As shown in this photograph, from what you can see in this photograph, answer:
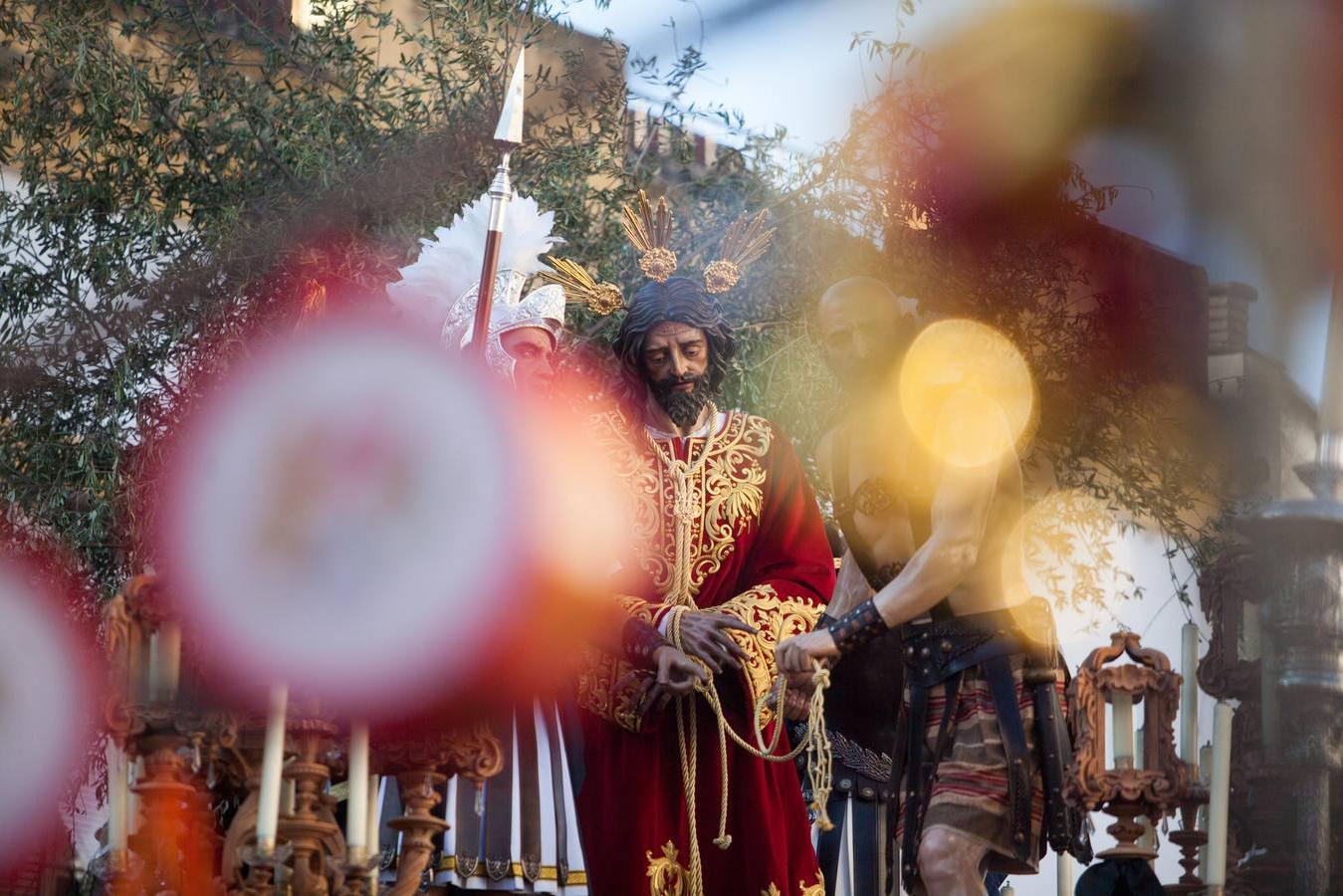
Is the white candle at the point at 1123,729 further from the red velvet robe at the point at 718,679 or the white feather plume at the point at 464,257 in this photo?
the white feather plume at the point at 464,257

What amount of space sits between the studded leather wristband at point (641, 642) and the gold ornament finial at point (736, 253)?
3.87ft

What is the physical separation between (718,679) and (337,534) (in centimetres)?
231

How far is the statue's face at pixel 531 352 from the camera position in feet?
23.5

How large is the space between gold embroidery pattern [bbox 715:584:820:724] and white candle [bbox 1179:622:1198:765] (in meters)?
1.09

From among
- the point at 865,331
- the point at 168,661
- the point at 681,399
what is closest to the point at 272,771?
the point at 168,661

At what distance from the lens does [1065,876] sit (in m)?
6.03

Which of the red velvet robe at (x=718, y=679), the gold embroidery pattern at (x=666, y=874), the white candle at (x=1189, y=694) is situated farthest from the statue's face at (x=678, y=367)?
the white candle at (x=1189, y=694)

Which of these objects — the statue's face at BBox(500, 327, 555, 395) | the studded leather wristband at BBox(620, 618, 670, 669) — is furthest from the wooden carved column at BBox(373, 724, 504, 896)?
the statue's face at BBox(500, 327, 555, 395)

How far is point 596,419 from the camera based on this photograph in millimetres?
6406

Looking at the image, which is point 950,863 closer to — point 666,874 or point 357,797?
point 666,874

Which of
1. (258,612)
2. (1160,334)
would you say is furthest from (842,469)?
(1160,334)

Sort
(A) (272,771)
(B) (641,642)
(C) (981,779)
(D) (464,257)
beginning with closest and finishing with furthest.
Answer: (A) (272,771) → (C) (981,779) → (B) (641,642) → (D) (464,257)

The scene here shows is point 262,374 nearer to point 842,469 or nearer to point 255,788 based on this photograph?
point 255,788

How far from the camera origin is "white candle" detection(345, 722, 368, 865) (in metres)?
3.74
